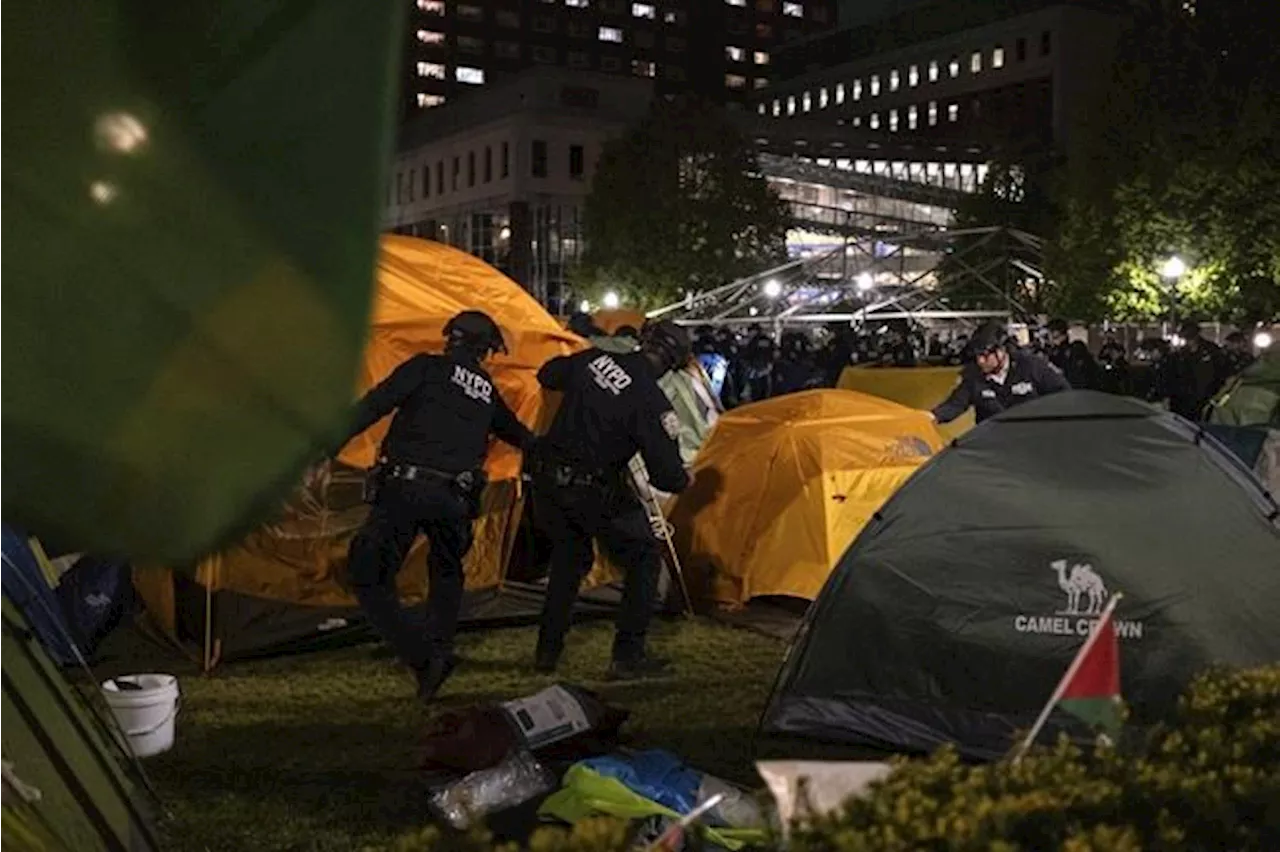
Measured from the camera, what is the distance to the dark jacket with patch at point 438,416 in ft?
21.2

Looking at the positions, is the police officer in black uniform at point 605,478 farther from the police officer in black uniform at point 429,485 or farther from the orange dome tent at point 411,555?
the orange dome tent at point 411,555

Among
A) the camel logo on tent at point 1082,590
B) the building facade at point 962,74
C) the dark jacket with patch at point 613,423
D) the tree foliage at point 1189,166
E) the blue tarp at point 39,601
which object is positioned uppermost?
the building facade at point 962,74

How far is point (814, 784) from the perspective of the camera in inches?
103

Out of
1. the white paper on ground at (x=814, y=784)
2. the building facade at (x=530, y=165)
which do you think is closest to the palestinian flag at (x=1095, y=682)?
the white paper on ground at (x=814, y=784)

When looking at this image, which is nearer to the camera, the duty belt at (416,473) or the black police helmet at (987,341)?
the duty belt at (416,473)

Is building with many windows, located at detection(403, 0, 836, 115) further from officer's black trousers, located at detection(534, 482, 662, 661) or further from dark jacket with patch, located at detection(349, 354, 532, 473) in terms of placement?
dark jacket with patch, located at detection(349, 354, 532, 473)

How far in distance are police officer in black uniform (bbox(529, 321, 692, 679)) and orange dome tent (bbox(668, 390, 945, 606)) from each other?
1.60 meters

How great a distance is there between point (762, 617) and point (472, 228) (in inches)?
2239

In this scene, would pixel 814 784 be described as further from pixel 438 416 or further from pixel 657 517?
pixel 657 517

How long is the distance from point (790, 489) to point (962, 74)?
7201 centimetres

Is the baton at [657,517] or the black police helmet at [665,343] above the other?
the black police helmet at [665,343]

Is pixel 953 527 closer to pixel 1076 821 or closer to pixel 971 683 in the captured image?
pixel 971 683

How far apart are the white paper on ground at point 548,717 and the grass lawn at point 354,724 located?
1.49ft

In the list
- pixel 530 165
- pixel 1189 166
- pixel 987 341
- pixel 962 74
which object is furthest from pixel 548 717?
pixel 962 74
